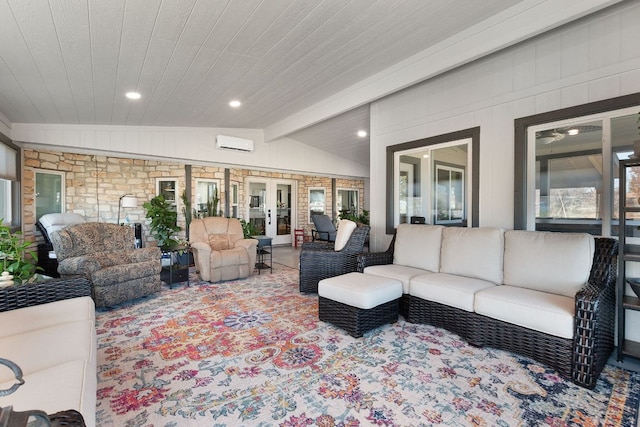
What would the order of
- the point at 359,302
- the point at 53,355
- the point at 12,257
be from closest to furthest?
1. the point at 53,355
2. the point at 12,257
3. the point at 359,302

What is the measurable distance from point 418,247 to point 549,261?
1180 millimetres

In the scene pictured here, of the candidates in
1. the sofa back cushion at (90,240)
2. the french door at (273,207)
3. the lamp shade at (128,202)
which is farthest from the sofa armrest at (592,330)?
the french door at (273,207)

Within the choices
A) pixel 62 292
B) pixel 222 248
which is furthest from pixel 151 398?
pixel 222 248

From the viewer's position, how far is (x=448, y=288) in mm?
2641

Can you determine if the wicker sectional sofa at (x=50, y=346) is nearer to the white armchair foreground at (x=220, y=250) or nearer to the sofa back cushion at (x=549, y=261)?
the white armchair foreground at (x=220, y=250)

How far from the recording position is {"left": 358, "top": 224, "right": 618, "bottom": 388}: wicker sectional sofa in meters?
1.99

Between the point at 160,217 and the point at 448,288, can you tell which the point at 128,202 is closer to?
the point at 160,217

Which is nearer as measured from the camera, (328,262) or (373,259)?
(373,259)

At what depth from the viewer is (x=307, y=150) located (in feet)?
25.6

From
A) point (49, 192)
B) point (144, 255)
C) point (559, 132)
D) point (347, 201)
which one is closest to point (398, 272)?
point (559, 132)

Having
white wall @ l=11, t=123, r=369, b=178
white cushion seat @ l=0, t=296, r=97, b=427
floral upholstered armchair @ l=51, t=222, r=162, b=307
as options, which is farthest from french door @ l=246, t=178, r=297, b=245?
white cushion seat @ l=0, t=296, r=97, b=427

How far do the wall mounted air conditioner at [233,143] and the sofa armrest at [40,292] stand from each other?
4.15 metres

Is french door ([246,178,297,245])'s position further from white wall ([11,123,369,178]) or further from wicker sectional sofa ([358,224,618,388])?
wicker sectional sofa ([358,224,618,388])

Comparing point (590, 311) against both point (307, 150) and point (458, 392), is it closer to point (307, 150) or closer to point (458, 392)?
point (458, 392)
